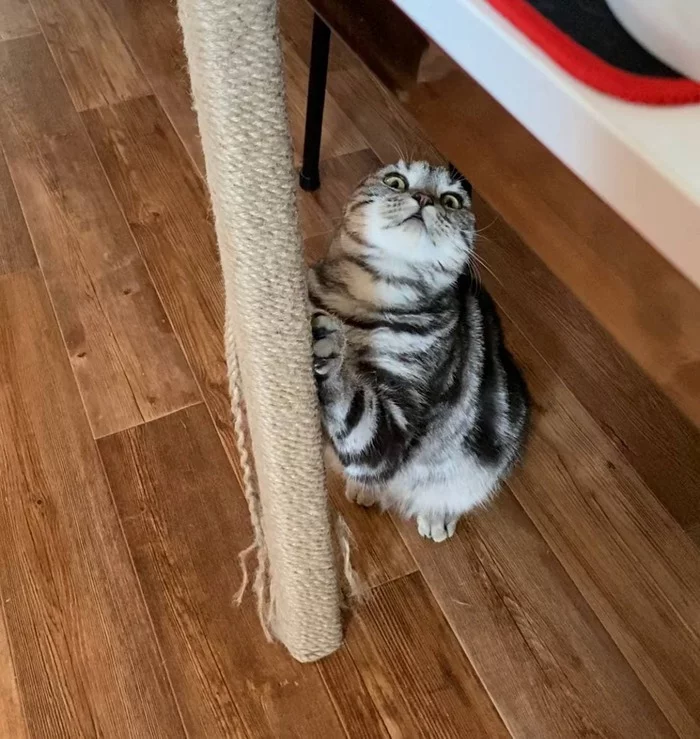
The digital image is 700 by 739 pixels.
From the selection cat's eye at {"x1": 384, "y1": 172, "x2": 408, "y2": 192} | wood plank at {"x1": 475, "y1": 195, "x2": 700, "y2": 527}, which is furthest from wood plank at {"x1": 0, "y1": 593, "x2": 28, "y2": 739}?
wood plank at {"x1": 475, "y1": 195, "x2": 700, "y2": 527}

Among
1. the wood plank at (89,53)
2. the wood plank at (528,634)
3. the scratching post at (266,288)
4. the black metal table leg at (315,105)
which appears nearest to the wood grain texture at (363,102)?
the black metal table leg at (315,105)

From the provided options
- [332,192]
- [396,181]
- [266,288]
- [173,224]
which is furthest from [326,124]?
[266,288]

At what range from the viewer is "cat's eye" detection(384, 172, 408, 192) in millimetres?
989

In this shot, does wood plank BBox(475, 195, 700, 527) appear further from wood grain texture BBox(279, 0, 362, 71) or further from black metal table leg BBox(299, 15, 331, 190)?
wood grain texture BBox(279, 0, 362, 71)

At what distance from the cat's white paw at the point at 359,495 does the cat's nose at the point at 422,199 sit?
465 mm

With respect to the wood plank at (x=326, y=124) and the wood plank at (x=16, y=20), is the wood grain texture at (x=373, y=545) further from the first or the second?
the wood plank at (x=16, y=20)

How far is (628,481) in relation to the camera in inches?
49.4

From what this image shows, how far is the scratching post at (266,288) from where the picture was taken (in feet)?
1.75

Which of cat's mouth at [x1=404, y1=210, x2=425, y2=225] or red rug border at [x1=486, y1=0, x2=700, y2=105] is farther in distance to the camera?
cat's mouth at [x1=404, y1=210, x2=425, y2=225]

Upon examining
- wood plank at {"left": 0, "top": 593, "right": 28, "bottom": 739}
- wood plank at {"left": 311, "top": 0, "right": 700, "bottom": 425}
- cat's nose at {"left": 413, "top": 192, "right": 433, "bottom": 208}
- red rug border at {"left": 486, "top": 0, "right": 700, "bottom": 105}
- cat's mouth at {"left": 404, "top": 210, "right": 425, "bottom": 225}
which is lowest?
wood plank at {"left": 0, "top": 593, "right": 28, "bottom": 739}

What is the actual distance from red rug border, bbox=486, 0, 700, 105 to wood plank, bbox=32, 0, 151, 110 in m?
1.49

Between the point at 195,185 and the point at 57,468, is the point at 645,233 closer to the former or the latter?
the point at 57,468

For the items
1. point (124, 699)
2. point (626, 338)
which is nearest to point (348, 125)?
point (124, 699)

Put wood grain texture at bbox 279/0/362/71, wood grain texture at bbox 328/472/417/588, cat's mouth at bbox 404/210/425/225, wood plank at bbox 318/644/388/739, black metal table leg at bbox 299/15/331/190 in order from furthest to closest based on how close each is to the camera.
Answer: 1. wood grain texture at bbox 279/0/362/71
2. black metal table leg at bbox 299/15/331/190
3. wood grain texture at bbox 328/472/417/588
4. wood plank at bbox 318/644/388/739
5. cat's mouth at bbox 404/210/425/225
